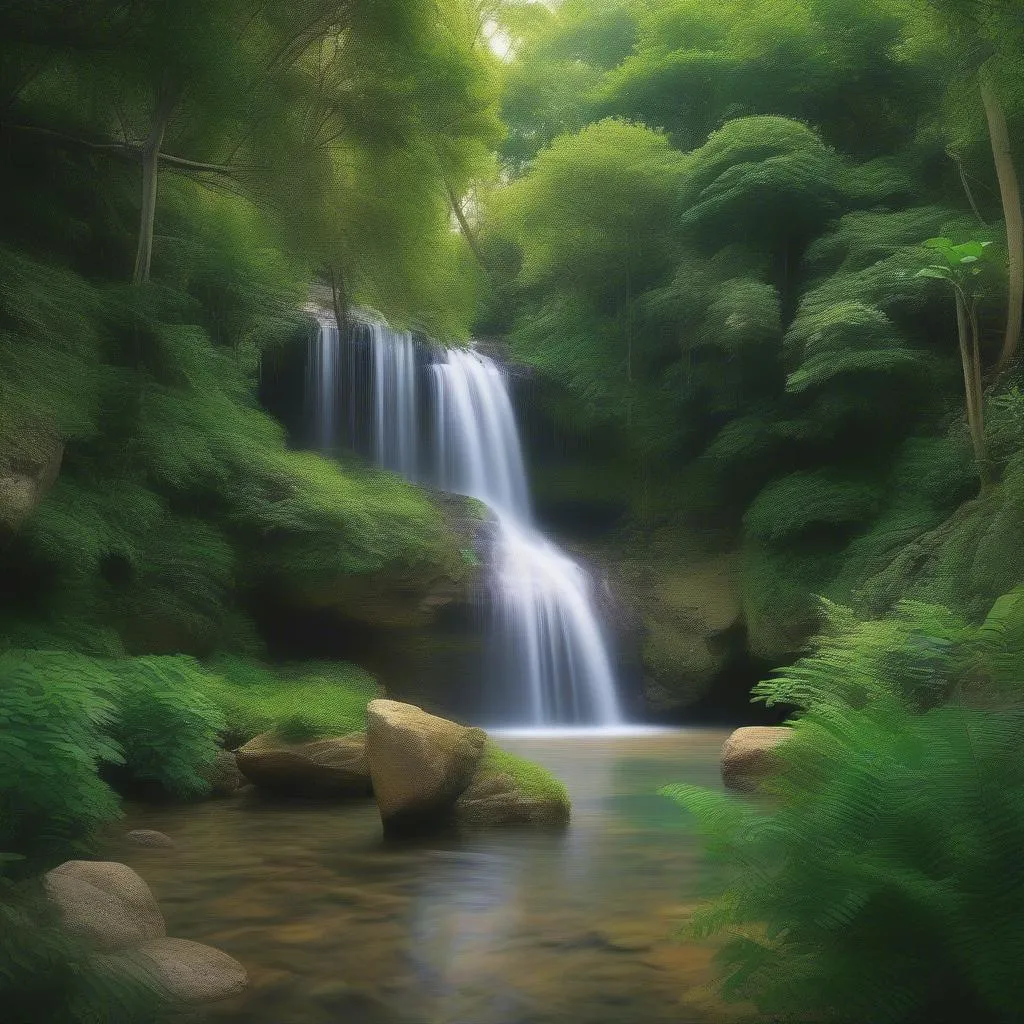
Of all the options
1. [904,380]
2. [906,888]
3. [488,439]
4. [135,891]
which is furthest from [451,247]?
[906,888]

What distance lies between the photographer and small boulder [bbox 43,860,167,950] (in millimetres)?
4113

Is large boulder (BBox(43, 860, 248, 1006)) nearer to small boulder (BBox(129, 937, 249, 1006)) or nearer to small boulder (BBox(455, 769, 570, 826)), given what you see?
small boulder (BBox(129, 937, 249, 1006))

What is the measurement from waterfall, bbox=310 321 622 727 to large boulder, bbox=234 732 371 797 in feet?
23.7

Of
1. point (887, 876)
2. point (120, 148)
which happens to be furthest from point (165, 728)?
point (120, 148)

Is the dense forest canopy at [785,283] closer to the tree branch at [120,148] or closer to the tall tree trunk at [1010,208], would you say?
the tall tree trunk at [1010,208]

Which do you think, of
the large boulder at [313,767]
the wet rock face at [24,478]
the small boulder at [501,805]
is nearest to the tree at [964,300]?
the small boulder at [501,805]

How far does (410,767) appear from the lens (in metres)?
7.20

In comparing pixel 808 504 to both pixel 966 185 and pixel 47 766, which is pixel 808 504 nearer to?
pixel 966 185

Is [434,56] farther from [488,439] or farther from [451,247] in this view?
[488,439]

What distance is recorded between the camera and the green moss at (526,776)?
786cm

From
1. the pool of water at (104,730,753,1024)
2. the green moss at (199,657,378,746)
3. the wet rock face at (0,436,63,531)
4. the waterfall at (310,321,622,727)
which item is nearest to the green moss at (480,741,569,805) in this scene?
the pool of water at (104,730,753,1024)

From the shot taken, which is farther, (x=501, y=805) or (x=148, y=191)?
(x=148, y=191)

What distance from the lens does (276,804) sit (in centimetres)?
851

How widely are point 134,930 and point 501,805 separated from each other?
148 inches
